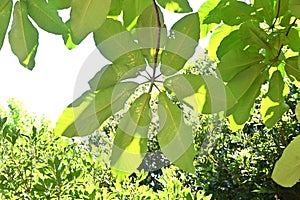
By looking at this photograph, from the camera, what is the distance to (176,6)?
0.77 meters

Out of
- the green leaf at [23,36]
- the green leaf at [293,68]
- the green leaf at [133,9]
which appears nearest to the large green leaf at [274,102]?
the green leaf at [293,68]

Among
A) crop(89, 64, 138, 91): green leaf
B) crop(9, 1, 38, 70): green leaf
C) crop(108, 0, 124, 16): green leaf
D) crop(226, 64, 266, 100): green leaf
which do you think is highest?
crop(108, 0, 124, 16): green leaf

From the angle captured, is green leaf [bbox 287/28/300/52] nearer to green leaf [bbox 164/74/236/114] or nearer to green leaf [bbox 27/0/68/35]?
green leaf [bbox 164/74/236/114]

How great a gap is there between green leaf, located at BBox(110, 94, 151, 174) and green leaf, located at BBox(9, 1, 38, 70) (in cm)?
21

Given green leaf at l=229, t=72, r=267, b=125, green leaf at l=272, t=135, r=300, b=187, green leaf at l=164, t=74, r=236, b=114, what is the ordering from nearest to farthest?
green leaf at l=272, t=135, r=300, b=187
green leaf at l=164, t=74, r=236, b=114
green leaf at l=229, t=72, r=267, b=125

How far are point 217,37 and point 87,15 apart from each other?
45cm

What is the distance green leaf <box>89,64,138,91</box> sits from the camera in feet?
2.18

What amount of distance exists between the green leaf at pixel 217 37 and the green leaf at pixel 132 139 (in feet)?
1.17

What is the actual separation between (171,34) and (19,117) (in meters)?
4.51

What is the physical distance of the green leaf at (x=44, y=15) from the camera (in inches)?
30.2

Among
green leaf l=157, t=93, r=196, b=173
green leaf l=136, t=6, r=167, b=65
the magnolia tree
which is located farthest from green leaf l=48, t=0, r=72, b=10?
green leaf l=157, t=93, r=196, b=173

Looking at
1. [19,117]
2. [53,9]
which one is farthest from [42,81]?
[19,117]

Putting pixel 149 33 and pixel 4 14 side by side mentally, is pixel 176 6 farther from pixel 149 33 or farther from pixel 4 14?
pixel 4 14

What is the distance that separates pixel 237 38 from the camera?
0.92 meters
